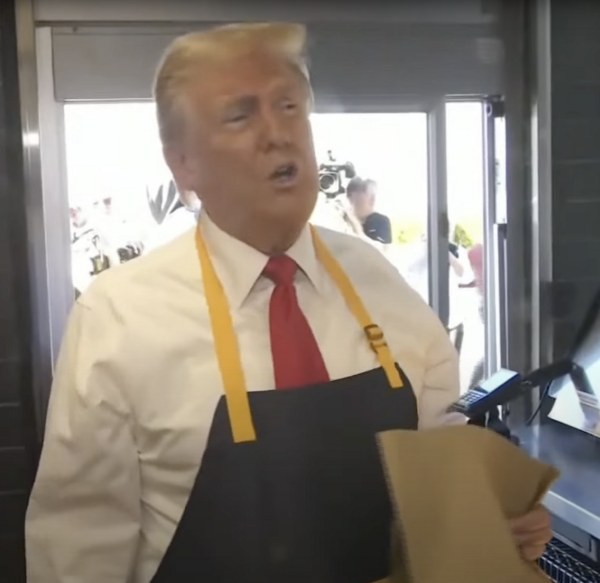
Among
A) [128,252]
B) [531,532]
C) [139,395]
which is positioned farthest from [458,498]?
[128,252]

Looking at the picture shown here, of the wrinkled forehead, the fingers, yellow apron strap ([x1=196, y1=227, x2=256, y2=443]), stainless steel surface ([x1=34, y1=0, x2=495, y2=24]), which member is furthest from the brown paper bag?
stainless steel surface ([x1=34, y1=0, x2=495, y2=24])

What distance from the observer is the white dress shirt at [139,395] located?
2.55 ft

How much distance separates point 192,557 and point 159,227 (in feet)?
1.12

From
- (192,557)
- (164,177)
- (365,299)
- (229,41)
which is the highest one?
(229,41)

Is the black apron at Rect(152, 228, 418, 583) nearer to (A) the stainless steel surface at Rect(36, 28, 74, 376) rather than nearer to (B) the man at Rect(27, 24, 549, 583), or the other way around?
(B) the man at Rect(27, 24, 549, 583)

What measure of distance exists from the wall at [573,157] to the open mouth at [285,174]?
380 millimetres

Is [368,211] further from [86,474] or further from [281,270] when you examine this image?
[86,474]

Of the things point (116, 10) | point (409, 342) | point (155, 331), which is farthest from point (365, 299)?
point (116, 10)

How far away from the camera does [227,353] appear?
80 cm

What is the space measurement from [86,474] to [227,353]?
0.58 ft

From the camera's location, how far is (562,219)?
1.05 metres

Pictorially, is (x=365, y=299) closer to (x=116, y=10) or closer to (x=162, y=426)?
(x=162, y=426)

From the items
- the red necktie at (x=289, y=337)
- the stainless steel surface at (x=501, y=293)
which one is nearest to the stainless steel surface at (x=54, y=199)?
the red necktie at (x=289, y=337)

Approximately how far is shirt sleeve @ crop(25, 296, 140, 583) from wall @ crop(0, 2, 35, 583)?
0.13 meters
